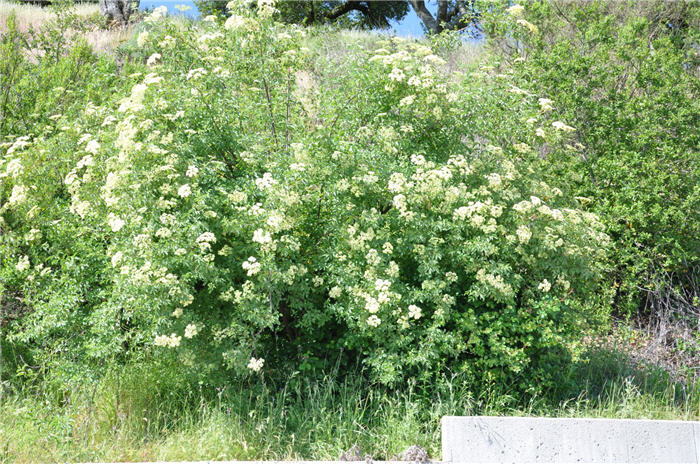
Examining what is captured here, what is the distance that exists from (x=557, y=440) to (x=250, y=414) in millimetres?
1971

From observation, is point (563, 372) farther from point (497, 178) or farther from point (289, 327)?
point (289, 327)

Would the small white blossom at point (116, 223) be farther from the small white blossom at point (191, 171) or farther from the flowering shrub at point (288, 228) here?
the small white blossom at point (191, 171)

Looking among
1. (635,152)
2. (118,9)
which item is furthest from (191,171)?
(118,9)

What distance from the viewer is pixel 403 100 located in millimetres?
4406

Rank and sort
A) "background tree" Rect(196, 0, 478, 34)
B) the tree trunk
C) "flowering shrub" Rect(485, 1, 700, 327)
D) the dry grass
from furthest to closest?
"background tree" Rect(196, 0, 478, 34), the tree trunk, the dry grass, "flowering shrub" Rect(485, 1, 700, 327)

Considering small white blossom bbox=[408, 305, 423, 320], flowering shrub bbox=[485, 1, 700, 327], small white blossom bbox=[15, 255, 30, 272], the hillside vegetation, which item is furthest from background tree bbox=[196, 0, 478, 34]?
small white blossom bbox=[408, 305, 423, 320]

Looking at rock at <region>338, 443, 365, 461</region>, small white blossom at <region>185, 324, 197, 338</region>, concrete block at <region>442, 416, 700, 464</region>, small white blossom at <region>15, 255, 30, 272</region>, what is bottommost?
rock at <region>338, 443, 365, 461</region>

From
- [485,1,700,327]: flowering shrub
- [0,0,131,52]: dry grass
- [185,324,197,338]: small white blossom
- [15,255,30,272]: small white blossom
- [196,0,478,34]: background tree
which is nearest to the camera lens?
[185,324,197,338]: small white blossom

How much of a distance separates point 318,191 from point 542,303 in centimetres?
176

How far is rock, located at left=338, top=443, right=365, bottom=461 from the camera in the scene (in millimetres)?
3924

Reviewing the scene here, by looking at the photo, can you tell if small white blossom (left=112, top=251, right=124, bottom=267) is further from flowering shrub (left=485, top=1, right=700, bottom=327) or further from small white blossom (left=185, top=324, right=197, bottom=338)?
flowering shrub (left=485, top=1, right=700, bottom=327)

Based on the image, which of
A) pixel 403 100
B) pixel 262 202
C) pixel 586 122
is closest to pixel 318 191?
pixel 262 202

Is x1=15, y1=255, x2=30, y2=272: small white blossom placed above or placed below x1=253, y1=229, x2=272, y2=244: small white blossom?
below

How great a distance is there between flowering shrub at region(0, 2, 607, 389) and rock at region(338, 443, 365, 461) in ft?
1.66
